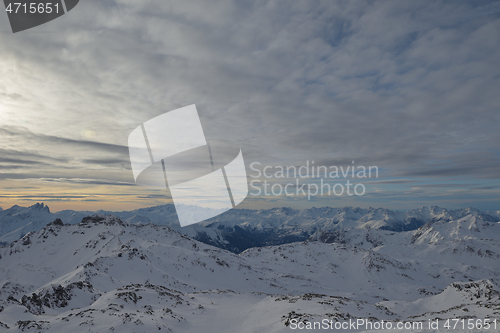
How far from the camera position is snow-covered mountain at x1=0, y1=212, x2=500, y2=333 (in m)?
29.1

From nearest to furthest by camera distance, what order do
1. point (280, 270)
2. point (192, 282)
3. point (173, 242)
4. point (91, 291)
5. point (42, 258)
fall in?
point (91, 291)
point (192, 282)
point (42, 258)
point (173, 242)
point (280, 270)

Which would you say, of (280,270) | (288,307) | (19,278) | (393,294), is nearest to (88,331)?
(288,307)

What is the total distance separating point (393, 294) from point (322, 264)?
167 ft

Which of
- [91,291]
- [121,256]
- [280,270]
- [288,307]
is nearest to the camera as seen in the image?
[288,307]

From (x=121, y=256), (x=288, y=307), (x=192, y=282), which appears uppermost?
(x=288, y=307)

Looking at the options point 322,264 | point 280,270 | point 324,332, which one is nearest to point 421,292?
point 322,264

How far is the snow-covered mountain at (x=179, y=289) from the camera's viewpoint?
2908 cm

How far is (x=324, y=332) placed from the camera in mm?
23484

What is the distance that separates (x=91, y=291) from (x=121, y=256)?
43489 mm

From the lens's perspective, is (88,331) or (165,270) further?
(165,270)

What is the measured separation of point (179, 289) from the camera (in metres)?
82.1

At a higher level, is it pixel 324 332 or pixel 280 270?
pixel 324 332

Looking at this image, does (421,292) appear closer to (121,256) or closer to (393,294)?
(393,294)

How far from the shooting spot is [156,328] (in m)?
25.6
